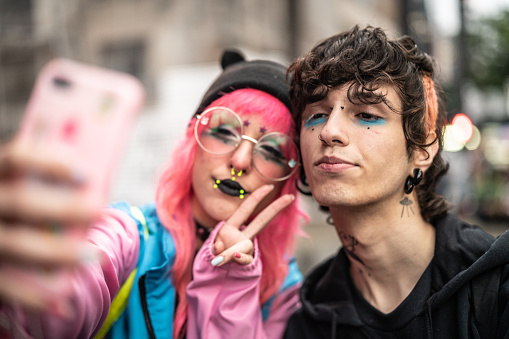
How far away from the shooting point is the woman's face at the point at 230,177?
2.30 metres

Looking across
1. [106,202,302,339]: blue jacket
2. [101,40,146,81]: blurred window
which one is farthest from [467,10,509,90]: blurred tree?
[106,202,302,339]: blue jacket

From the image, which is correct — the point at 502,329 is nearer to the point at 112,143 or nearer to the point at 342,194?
the point at 342,194

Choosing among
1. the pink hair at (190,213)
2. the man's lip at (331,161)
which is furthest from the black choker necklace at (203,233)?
the man's lip at (331,161)

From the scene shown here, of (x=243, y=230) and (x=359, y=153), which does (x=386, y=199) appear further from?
(x=243, y=230)

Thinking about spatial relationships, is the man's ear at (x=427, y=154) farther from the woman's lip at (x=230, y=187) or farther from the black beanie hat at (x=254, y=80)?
the woman's lip at (x=230, y=187)

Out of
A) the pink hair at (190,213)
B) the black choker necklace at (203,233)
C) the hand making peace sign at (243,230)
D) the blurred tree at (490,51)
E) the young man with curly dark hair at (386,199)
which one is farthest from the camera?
the blurred tree at (490,51)

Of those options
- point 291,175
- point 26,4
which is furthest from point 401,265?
point 26,4

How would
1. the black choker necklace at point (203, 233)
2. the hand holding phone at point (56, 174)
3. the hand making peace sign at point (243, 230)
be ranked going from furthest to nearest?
the black choker necklace at point (203, 233) < the hand making peace sign at point (243, 230) < the hand holding phone at point (56, 174)

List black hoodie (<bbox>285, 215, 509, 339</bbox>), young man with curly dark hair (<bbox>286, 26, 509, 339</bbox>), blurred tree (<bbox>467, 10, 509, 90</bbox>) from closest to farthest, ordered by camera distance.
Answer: black hoodie (<bbox>285, 215, 509, 339</bbox>)
young man with curly dark hair (<bbox>286, 26, 509, 339</bbox>)
blurred tree (<bbox>467, 10, 509, 90</bbox>)

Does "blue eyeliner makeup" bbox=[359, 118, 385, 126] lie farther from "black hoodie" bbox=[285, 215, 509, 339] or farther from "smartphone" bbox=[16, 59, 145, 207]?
"smartphone" bbox=[16, 59, 145, 207]

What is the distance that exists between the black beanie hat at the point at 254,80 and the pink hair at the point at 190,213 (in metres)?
0.03

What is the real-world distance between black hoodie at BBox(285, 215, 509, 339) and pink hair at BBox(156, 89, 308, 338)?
9.4 inches

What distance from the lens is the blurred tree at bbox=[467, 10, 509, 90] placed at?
67.9 ft

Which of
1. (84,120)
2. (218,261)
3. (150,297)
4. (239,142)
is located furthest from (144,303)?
(84,120)
